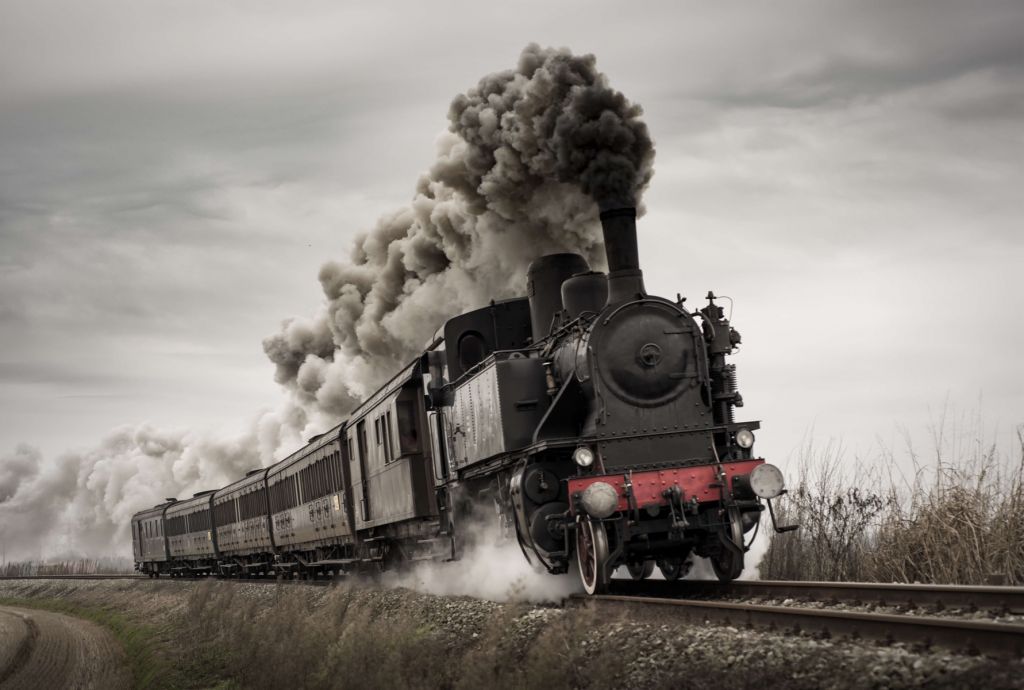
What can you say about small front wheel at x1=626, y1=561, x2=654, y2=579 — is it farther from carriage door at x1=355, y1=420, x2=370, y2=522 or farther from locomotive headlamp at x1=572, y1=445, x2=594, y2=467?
carriage door at x1=355, y1=420, x2=370, y2=522

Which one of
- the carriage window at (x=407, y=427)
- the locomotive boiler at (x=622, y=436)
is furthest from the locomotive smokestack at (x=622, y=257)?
the carriage window at (x=407, y=427)

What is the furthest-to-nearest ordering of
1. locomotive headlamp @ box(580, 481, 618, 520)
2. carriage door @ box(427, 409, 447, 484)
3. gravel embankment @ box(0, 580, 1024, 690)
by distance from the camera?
carriage door @ box(427, 409, 447, 484)
locomotive headlamp @ box(580, 481, 618, 520)
gravel embankment @ box(0, 580, 1024, 690)

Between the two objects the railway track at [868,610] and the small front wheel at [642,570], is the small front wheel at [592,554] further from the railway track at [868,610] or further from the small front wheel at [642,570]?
the small front wheel at [642,570]

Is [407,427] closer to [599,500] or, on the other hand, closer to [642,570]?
[642,570]

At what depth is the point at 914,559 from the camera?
30.1 feet

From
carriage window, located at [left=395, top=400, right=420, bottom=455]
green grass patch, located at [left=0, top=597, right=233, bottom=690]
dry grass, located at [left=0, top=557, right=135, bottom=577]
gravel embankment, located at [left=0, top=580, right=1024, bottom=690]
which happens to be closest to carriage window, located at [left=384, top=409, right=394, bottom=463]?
carriage window, located at [left=395, top=400, right=420, bottom=455]

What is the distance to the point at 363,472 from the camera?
16.5 m

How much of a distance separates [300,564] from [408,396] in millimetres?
9925

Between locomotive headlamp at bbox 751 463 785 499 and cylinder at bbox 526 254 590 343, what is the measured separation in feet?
11.7

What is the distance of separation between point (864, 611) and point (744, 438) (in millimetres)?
2827

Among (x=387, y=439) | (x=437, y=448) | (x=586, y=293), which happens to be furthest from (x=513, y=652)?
(x=387, y=439)

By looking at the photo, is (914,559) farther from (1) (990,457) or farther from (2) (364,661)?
(2) (364,661)

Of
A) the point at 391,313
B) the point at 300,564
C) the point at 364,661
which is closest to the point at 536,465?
the point at 364,661

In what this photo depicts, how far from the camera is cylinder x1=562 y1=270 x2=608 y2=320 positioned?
11.1m
